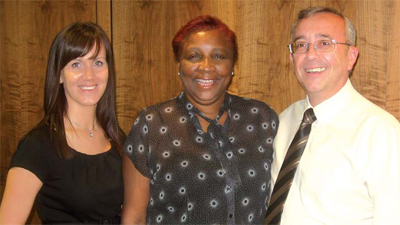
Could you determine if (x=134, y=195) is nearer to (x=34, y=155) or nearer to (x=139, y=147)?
(x=139, y=147)

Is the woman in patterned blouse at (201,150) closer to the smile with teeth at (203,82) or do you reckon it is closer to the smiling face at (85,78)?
the smile with teeth at (203,82)

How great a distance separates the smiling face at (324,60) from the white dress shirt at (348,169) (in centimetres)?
5

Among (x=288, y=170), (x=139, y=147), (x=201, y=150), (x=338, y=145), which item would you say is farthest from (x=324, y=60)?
(x=139, y=147)

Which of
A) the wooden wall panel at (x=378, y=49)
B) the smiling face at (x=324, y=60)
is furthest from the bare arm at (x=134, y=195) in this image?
the wooden wall panel at (x=378, y=49)

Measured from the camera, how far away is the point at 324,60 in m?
1.71

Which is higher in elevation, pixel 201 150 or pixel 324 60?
pixel 324 60

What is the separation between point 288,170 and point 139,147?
66 cm

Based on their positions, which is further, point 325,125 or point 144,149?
point 144,149

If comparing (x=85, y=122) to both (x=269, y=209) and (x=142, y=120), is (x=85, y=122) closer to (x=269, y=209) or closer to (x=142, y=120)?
(x=142, y=120)

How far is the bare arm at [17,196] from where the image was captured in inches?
66.8

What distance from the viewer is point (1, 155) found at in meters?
3.11

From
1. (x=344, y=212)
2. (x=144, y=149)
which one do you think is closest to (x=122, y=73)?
(x=144, y=149)

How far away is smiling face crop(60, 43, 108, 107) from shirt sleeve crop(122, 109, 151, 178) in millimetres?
252

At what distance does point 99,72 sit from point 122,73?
83 cm
